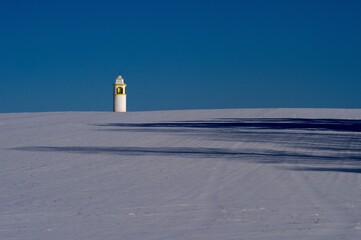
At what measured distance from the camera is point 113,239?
7145 mm

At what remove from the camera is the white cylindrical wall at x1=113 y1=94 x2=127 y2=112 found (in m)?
43.4

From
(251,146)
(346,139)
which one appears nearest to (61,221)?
(251,146)

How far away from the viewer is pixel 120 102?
43.9m

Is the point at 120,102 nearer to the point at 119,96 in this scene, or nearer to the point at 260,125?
the point at 119,96

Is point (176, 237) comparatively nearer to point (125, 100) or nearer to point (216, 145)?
point (216, 145)

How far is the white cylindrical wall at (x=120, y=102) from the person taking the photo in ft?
142

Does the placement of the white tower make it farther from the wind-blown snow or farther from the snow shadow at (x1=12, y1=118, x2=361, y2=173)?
the wind-blown snow

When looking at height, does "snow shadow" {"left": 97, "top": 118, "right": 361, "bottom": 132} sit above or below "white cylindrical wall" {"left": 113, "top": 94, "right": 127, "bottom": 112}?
below

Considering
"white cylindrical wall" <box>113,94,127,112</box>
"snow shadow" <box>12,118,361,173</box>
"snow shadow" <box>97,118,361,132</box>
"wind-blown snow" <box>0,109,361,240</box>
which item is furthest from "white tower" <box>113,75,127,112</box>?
"wind-blown snow" <box>0,109,361,240</box>

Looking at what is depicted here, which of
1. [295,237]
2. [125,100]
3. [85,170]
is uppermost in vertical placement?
[125,100]

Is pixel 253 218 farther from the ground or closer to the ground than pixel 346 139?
closer to the ground

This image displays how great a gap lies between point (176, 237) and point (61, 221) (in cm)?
164

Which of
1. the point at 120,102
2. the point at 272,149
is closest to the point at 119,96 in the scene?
the point at 120,102

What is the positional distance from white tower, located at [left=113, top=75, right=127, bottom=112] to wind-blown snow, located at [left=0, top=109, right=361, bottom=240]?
2250cm
